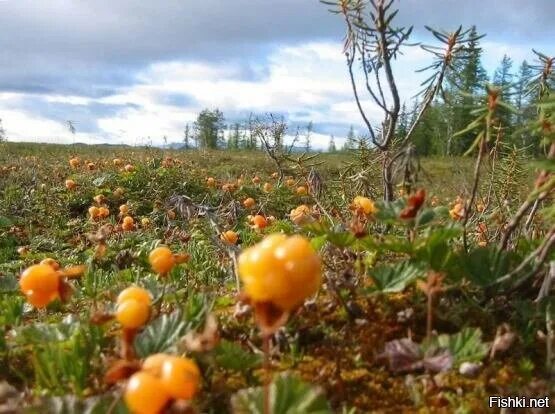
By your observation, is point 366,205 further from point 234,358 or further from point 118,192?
point 118,192

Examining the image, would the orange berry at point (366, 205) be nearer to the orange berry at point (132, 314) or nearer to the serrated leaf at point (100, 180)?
the orange berry at point (132, 314)

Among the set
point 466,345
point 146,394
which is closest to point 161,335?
point 146,394

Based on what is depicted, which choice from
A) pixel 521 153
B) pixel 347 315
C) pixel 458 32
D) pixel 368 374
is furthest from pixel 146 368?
pixel 521 153

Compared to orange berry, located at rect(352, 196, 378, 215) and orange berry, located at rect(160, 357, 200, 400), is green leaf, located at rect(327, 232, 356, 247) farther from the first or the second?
orange berry, located at rect(160, 357, 200, 400)

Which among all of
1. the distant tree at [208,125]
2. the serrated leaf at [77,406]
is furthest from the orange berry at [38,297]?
the distant tree at [208,125]

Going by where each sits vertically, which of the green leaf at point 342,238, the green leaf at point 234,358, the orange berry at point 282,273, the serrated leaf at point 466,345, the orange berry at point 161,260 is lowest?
the green leaf at point 234,358

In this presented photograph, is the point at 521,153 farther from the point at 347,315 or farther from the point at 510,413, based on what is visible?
the point at 510,413
